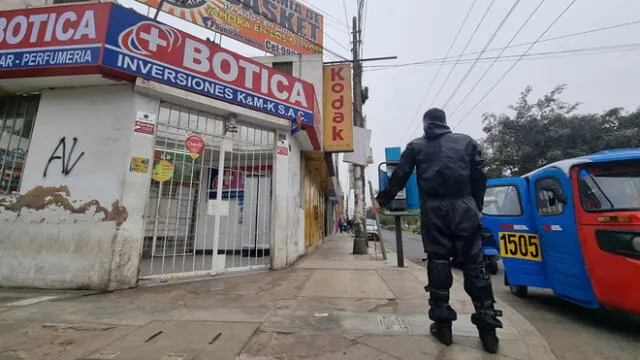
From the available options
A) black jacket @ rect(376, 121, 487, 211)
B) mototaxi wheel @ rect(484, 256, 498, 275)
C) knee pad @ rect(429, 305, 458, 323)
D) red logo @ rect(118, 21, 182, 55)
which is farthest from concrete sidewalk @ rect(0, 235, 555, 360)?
red logo @ rect(118, 21, 182, 55)

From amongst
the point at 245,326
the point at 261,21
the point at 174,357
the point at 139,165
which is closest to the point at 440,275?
the point at 245,326

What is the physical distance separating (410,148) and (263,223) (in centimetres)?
481

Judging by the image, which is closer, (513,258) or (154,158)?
(513,258)

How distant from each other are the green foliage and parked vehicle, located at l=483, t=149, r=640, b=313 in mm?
16464

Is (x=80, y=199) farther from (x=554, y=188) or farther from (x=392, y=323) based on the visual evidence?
(x=554, y=188)

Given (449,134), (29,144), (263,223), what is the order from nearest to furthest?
(449,134) → (29,144) → (263,223)

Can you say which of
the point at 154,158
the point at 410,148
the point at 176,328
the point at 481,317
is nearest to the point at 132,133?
the point at 154,158

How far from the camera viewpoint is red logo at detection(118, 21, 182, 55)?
4.20 m

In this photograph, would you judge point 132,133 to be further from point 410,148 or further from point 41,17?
point 410,148

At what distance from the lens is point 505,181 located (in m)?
4.16

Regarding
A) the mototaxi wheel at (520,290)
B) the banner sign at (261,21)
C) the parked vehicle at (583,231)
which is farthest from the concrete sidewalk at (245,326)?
the banner sign at (261,21)

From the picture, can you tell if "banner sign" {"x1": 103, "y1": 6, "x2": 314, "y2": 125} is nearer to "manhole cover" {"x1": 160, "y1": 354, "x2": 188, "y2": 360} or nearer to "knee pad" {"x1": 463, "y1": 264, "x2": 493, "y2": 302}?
"manhole cover" {"x1": 160, "y1": 354, "x2": 188, "y2": 360}

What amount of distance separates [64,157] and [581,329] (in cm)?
704

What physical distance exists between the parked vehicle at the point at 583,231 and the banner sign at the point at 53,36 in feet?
20.6
